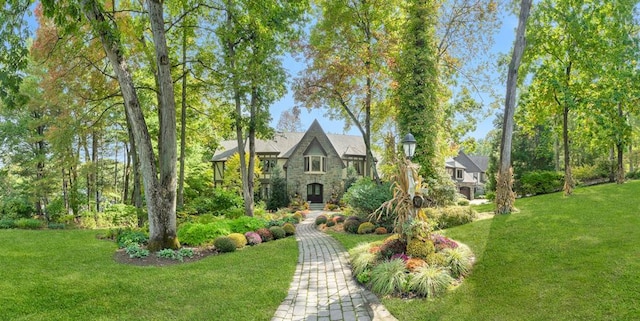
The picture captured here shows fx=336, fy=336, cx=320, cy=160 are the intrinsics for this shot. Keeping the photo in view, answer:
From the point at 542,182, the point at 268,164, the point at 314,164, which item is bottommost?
the point at 542,182

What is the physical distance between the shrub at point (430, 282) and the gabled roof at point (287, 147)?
2366 centimetres

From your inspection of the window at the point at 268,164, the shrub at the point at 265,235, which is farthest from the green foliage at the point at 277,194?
the shrub at the point at 265,235

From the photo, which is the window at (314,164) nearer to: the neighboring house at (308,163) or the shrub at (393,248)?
the neighboring house at (308,163)

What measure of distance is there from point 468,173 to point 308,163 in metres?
24.9

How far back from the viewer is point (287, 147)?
30.7 meters

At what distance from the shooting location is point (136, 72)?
15.9 metres

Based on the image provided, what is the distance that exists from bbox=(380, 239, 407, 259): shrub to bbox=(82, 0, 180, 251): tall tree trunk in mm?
6054

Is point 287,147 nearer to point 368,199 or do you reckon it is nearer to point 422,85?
point 422,85

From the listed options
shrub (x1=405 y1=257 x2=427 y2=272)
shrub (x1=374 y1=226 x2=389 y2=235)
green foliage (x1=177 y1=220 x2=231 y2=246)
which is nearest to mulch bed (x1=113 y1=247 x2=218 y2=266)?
green foliage (x1=177 y1=220 x2=231 y2=246)

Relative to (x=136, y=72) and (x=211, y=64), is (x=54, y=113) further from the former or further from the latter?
(x=211, y=64)

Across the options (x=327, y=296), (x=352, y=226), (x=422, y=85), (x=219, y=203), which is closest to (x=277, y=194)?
(x=219, y=203)

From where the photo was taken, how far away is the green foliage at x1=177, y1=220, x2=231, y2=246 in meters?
10.7

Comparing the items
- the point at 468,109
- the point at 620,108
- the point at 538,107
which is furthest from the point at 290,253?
the point at 620,108

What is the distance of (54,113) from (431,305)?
25.8m
